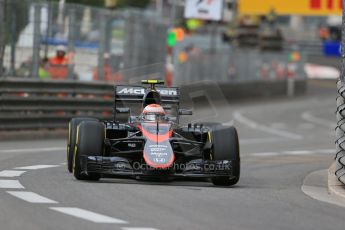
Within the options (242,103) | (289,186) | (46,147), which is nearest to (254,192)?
(289,186)

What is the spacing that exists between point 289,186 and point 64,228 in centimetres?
598

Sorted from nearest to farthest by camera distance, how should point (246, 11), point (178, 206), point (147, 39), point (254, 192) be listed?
point (178, 206) < point (254, 192) < point (147, 39) < point (246, 11)

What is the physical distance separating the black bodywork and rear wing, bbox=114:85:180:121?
20mm

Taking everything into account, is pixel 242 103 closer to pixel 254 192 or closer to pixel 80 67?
pixel 80 67

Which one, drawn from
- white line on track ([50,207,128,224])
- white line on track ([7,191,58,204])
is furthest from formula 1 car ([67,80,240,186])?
white line on track ([50,207,128,224])

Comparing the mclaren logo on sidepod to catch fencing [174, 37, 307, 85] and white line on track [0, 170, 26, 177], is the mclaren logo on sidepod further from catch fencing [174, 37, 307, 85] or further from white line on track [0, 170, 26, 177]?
catch fencing [174, 37, 307, 85]

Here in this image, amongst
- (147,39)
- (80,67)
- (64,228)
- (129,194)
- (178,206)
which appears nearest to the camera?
(64,228)

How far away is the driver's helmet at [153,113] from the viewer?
558 inches

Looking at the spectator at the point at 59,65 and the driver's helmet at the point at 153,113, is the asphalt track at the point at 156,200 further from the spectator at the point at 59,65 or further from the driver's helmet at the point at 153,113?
the spectator at the point at 59,65

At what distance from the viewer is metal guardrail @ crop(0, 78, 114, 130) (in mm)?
22781

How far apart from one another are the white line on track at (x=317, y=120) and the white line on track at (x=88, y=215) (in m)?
26.0

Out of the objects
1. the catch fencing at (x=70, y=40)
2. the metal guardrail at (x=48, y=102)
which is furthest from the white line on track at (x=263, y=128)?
the metal guardrail at (x=48, y=102)

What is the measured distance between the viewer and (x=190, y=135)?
46.9 feet

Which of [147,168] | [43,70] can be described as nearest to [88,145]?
[147,168]
